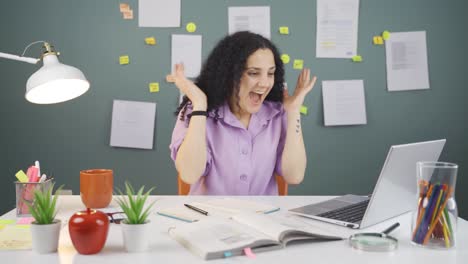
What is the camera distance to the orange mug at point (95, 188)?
149 cm

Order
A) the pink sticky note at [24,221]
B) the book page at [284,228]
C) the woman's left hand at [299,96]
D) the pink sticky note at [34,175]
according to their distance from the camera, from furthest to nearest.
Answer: the woman's left hand at [299,96], the pink sticky note at [34,175], the pink sticky note at [24,221], the book page at [284,228]

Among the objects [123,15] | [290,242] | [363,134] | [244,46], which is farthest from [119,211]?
[363,134]

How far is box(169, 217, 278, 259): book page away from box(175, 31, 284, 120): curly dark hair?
0.92 m

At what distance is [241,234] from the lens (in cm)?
114

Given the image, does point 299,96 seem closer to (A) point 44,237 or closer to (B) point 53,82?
(B) point 53,82

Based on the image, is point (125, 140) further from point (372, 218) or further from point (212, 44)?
point (372, 218)

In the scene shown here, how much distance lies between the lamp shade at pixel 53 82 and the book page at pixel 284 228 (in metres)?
0.65

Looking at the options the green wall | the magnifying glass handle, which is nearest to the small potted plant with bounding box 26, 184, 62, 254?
the magnifying glass handle

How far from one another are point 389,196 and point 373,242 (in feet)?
0.73

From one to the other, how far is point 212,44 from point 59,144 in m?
1.12

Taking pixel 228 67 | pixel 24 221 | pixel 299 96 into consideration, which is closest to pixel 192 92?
pixel 228 67

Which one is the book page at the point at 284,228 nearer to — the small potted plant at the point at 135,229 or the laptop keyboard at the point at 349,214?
the laptop keyboard at the point at 349,214

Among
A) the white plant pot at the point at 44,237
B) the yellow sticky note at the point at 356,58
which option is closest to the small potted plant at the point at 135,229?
the white plant pot at the point at 44,237

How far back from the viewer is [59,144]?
9.95 feet
